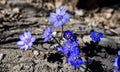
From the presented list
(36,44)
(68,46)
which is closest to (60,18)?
(68,46)

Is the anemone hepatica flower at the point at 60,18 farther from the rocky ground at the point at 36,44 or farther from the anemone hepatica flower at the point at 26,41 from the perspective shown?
the rocky ground at the point at 36,44

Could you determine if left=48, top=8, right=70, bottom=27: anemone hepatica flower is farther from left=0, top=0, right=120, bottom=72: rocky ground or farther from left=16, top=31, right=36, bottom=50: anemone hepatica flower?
Result: left=0, top=0, right=120, bottom=72: rocky ground

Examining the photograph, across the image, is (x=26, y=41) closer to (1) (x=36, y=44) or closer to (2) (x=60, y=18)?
(2) (x=60, y=18)

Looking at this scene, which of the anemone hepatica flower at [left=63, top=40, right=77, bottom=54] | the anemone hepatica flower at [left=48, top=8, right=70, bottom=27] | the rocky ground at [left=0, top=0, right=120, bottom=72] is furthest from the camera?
the rocky ground at [left=0, top=0, right=120, bottom=72]

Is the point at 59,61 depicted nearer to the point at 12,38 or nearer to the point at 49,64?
the point at 49,64

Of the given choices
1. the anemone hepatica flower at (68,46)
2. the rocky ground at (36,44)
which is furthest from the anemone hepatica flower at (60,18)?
the rocky ground at (36,44)

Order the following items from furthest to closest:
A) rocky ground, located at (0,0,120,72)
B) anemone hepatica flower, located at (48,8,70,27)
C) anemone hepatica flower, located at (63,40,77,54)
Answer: rocky ground, located at (0,0,120,72), anemone hepatica flower, located at (48,8,70,27), anemone hepatica flower, located at (63,40,77,54)

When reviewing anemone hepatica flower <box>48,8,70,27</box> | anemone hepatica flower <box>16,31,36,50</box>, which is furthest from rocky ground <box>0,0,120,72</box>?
anemone hepatica flower <box>48,8,70,27</box>

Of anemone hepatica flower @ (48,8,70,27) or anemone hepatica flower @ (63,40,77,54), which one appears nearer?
anemone hepatica flower @ (63,40,77,54)

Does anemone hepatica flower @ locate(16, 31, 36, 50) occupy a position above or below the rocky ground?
above
